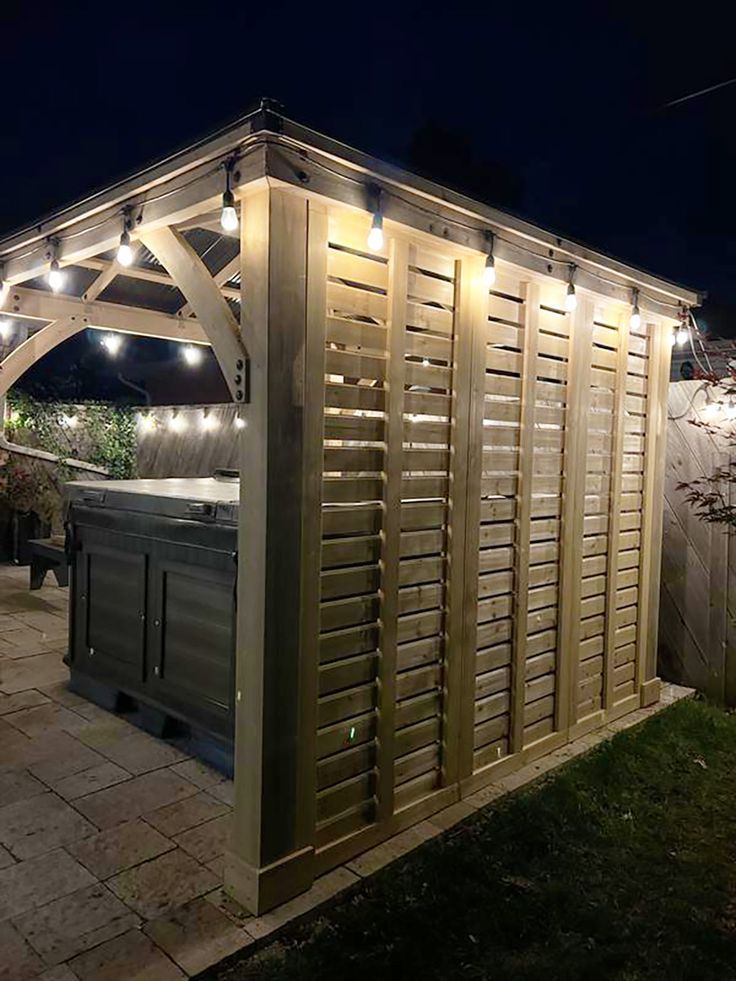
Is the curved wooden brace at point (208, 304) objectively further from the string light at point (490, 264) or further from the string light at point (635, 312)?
the string light at point (635, 312)

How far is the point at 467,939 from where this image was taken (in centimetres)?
237

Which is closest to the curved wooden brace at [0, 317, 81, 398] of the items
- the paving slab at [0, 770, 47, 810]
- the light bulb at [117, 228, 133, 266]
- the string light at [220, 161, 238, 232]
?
the light bulb at [117, 228, 133, 266]

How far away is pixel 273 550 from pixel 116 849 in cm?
138

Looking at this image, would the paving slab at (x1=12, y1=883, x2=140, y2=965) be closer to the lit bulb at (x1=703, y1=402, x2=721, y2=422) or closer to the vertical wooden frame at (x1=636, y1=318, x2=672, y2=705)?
the vertical wooden frame at (x1=636, y1=318, x2=672, y2=705)

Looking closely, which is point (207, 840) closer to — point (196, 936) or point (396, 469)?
point (196, 936)

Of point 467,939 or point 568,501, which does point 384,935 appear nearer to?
point 467,939

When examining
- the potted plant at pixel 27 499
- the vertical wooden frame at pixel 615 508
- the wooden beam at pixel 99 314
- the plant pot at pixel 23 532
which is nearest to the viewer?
the vertical wooden frame at pixel 615 508

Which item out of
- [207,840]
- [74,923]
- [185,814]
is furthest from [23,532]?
[74,923]

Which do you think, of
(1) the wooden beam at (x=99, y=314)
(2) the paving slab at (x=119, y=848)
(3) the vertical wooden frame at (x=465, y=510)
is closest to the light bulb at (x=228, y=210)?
(3) the vertical wooden frame at (x=465, y=510)

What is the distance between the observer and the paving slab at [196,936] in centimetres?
221

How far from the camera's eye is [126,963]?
7.18 feet

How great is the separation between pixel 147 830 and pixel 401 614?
1.33 m

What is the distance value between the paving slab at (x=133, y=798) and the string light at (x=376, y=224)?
8.00 feet

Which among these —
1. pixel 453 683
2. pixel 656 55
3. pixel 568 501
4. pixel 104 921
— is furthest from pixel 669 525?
pixel 656 55
